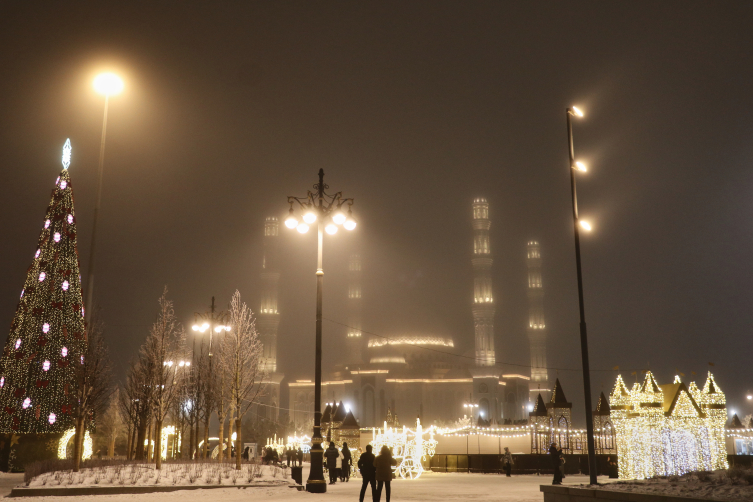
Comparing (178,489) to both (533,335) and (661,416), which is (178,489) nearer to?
(661,416)

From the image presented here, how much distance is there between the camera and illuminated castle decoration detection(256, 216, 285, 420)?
11025 cm

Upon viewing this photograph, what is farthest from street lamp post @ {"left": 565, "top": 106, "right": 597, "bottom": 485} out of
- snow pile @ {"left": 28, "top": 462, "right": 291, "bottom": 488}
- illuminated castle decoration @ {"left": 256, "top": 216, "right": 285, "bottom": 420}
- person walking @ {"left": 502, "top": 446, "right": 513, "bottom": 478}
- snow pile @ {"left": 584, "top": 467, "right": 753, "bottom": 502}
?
illuminated castle decoration @ {"left": 256, "top": 216, "right": 285, "bottom": 420}

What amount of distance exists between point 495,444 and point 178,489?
4540 centimetres

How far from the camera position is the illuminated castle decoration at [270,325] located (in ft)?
362

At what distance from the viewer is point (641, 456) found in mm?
18453

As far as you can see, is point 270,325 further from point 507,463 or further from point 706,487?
point 706,487

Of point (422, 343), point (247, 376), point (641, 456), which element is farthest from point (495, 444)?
point (422, 343)

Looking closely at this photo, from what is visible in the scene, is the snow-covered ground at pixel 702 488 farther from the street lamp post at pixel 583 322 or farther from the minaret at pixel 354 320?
the minaret at pixel 354 320

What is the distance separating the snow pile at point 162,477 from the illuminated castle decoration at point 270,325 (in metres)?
89.7

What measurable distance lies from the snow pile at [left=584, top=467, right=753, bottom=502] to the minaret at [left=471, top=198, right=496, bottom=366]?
87.0m

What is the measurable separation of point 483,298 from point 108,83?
86.2m

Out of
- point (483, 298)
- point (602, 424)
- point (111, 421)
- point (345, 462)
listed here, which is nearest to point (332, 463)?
point (345, 462)

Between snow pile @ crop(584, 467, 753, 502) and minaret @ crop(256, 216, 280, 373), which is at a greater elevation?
minaret @ crop(256, 216, 280, 373)

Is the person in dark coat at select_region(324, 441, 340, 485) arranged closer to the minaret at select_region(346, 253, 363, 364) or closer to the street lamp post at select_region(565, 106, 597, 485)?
the street lamp post at select_region(565, 106, 597, 485)
